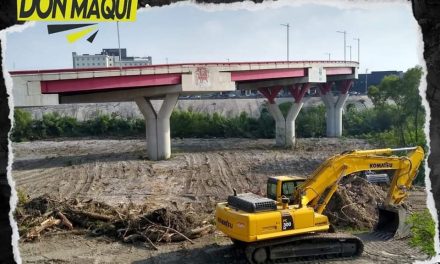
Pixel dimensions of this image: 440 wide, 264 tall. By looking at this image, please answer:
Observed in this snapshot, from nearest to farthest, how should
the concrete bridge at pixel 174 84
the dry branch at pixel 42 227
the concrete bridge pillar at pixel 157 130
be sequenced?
1. the dry branch at pixel 42 227
2. the concrete bridge at pixel 174 84
3. the concrete bridge pillar at pixel 157 130

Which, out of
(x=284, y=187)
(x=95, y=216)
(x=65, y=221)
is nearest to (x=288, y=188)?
(x=284, y=187)

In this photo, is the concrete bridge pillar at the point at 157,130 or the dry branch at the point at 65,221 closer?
the dry branch at the point at 65,221

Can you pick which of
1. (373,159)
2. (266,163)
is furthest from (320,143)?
(373,159)

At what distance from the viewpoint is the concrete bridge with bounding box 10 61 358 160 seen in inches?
897

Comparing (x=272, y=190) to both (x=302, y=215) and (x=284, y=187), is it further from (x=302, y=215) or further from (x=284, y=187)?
(x=302, y=215)

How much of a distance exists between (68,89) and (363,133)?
1222 inches

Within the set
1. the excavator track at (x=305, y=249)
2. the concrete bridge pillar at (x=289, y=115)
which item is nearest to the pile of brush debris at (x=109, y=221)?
the excavator track at (x=305, y=249)

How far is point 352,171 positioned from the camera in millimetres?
12797

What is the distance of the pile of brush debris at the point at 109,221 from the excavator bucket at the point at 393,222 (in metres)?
5.31

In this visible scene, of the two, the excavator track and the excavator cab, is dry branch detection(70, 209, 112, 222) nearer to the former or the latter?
the excavator track

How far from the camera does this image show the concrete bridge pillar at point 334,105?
4750 centimetres

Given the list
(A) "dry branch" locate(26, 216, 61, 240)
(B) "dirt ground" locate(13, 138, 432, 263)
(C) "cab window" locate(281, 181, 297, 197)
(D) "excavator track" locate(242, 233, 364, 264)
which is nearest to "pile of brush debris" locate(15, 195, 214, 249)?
(A) "dry branch" locate(26, 216, 61, 240)

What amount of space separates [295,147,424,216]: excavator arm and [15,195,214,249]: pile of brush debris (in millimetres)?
3953

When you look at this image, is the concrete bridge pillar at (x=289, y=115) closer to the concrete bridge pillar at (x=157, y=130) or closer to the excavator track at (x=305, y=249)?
the concrete bridge pillar at (x=157, y=130)
